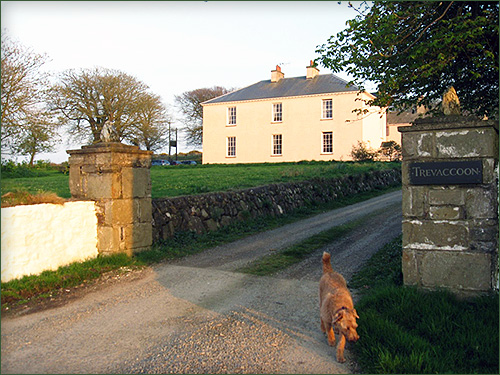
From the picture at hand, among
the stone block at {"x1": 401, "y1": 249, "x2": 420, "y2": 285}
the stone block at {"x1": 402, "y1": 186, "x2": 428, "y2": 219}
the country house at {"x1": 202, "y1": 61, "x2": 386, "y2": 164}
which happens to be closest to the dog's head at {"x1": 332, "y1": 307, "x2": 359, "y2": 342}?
the stone block at {"x1": 401, "y1": 249, "x2": 420, "y2": 285}

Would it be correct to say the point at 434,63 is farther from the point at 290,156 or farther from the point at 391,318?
the point at 290,156

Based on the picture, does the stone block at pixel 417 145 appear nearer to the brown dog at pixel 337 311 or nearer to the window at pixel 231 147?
the brown dog at pixel 337 311

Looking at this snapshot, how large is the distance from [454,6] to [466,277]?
5.49 meters

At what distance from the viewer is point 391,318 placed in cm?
454

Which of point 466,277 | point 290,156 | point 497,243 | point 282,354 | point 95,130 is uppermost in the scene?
point 95,130

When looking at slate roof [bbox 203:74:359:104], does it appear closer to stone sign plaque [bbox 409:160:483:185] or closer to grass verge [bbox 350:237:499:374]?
stone sign plaque [bbox 409:160:483:185]

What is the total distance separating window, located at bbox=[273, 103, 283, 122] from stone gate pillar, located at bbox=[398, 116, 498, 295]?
35.3 m

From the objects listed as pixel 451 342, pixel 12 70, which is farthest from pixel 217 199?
pixel 12 70

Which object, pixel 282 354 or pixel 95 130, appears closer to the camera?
pixel 282 354

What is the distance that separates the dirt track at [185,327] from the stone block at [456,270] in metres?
1.61

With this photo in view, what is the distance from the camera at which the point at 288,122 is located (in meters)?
39.8

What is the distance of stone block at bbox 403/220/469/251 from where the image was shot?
5.14 metres

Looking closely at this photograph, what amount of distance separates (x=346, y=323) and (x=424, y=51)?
17.0 ft

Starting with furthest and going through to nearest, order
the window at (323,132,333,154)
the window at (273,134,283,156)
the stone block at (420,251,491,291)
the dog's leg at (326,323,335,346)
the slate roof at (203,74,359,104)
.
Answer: the window at (273,134,283,156) < the slate roof at (203,74,359,104) < the window at (323,132,333,154) < the stone block at (420,251,491,291) < the dog's leg at (326,323,335,346)
